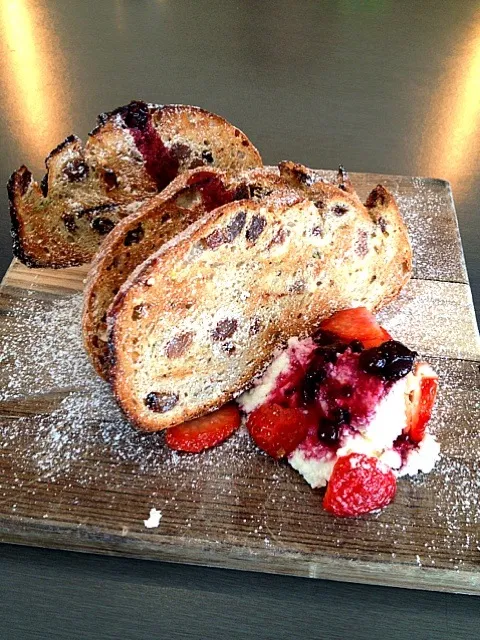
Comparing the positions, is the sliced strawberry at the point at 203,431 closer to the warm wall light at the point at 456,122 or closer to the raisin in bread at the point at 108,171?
the raisin in bread at the point at 108,171

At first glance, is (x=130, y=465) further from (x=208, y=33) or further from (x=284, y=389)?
(x=208, y=33)

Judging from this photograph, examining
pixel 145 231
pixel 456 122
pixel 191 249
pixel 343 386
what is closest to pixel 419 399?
pixel 343 386

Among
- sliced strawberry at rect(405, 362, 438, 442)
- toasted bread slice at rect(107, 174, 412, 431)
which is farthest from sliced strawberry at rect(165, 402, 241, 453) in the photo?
sliced strawberry at rect(405, 362, 438, 442)

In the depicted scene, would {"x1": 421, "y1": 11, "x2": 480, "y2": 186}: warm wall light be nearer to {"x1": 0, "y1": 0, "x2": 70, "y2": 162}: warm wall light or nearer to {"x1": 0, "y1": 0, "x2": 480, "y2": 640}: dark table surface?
{"x1": 0, "y1": 0, "x2": 480, "y2": 640}: dark table surface

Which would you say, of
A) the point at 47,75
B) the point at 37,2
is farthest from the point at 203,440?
the point at 37,2

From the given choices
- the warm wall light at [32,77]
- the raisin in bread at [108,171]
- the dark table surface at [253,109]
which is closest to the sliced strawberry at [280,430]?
the dark table surface at [253,109]

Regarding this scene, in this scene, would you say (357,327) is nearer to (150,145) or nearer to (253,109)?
(150,145)
